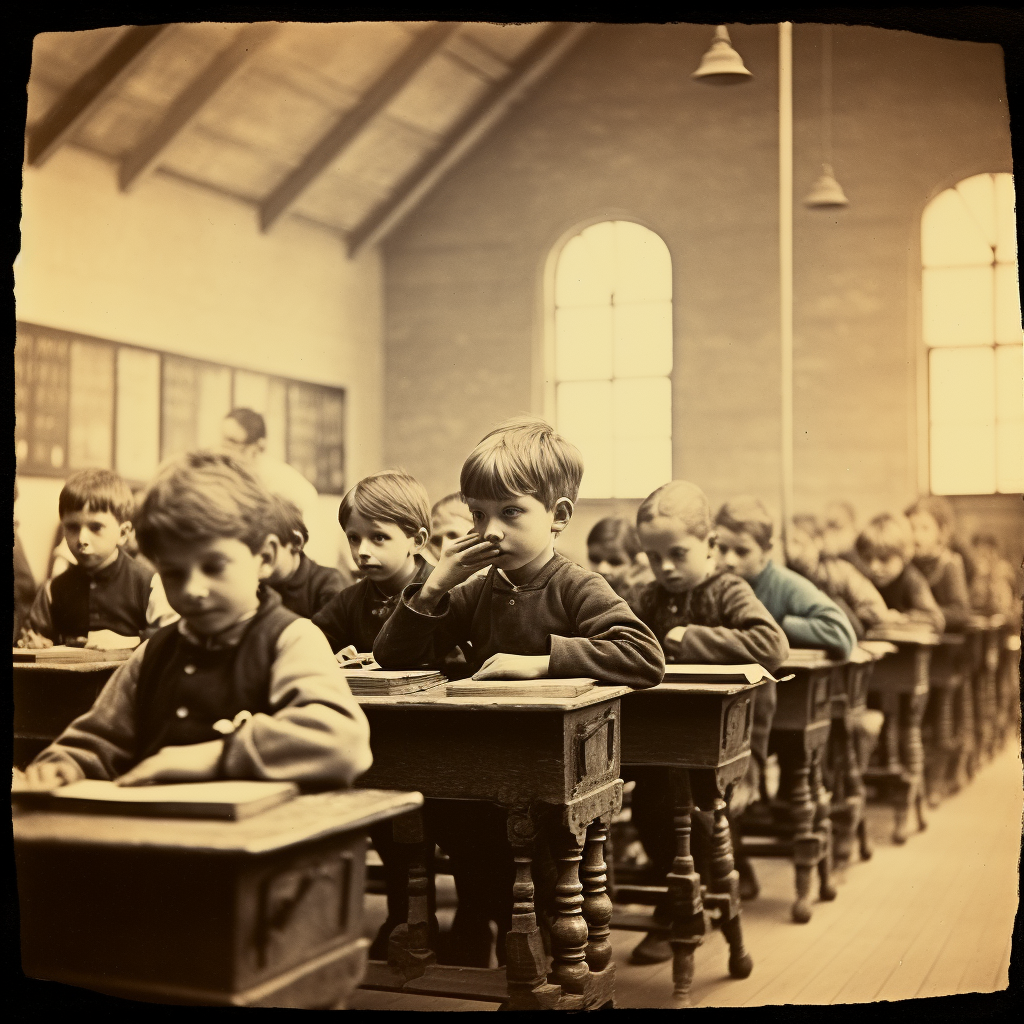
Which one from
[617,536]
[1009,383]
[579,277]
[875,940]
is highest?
[579,277]

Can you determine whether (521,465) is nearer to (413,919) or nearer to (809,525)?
(413,919)

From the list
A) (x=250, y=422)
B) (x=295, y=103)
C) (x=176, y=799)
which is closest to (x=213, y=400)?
(x=250, y=422)

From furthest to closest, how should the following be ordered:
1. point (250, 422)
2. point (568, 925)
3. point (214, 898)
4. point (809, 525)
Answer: point (809, 525) → point (250, 422) → point (568, 925) → point (214, 898)

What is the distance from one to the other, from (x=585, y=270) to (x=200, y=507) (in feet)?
8.99

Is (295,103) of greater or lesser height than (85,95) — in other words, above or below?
above

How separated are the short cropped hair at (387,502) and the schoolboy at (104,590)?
717 millimetres

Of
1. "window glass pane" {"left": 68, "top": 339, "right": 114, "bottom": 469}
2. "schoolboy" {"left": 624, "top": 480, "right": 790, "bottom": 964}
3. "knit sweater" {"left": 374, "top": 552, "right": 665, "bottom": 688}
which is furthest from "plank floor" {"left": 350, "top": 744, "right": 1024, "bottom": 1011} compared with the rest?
"window glass pane" {"left": 68, "top": 339, "right": 114, "bottom": 469}

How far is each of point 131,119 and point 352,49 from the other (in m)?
1.52

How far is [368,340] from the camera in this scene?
5.79 metres

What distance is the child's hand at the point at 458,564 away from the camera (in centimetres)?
374

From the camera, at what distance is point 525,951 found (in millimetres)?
3596

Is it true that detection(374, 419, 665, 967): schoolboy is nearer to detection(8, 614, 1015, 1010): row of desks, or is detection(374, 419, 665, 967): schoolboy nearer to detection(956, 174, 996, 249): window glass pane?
detection(8, 614, 1015, 1010): row of desks

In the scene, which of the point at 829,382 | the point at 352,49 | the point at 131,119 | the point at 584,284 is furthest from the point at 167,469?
the point at 829,382

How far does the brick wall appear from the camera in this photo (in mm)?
5215
